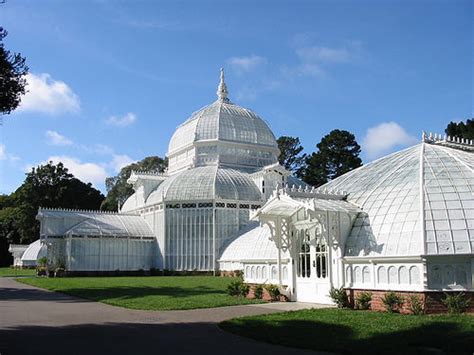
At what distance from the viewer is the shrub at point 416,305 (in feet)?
53.9

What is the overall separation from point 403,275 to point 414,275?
17.0 inches

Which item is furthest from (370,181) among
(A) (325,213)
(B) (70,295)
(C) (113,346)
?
(B) (70,295)

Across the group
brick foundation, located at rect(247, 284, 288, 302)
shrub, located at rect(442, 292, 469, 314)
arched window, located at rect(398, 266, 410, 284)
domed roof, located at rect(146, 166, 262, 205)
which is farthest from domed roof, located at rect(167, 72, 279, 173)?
shrub, located at rect(442, 292, 469, 314)

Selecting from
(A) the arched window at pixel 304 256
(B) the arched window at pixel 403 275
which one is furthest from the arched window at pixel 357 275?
(A) the arched window at pixel 304 256

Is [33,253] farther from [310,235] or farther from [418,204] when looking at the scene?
[418,204]

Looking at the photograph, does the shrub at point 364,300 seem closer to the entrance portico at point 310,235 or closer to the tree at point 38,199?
the entrance portico at point 310,235

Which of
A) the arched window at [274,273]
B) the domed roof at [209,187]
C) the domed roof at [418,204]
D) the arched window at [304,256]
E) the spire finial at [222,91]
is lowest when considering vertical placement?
the arched window at [274,273]

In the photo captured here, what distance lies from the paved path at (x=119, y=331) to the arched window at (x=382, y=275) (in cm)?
344

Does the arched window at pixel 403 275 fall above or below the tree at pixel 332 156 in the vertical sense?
below

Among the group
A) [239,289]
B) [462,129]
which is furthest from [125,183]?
[239,289]

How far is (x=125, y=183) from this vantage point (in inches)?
3620

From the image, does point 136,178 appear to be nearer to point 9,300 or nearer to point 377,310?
point 9,300

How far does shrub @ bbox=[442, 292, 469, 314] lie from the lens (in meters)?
16.2

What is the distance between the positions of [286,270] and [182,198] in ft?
95.3
